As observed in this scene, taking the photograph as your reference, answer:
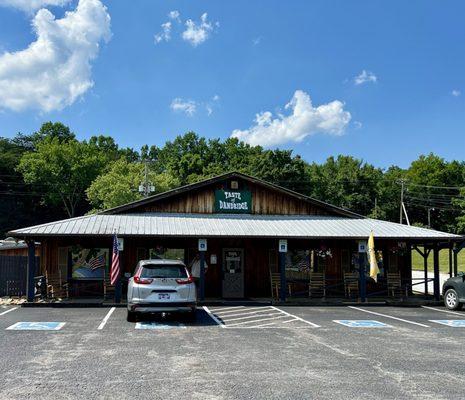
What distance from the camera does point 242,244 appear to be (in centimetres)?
2073

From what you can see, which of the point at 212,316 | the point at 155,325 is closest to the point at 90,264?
the point at 212,316

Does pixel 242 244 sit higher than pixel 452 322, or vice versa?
pixel 242 244

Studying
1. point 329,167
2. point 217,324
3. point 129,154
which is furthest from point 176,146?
point 217,324

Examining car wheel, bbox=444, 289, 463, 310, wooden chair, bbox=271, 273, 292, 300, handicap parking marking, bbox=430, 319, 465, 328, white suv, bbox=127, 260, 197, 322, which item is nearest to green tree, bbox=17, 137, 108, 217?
wooden chair, bbox=271, 273, 292, 300

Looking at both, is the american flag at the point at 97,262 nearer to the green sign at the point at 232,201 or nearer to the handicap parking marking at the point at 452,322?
the green sign at the point at 232,201

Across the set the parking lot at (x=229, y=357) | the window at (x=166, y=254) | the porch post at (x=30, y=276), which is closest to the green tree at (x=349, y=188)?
the window at (x=166, y=254)

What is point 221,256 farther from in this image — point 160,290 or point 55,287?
point 160,290

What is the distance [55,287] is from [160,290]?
7.87 meters

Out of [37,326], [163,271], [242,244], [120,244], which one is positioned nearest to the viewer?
[37,326]

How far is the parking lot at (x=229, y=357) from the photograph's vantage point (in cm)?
636

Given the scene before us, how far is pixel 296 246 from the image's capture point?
68.9 ft

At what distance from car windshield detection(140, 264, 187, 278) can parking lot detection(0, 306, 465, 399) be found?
1.18 meters

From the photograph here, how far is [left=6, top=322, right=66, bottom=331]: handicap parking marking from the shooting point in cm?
1125

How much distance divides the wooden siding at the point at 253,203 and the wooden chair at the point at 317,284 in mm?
2908
